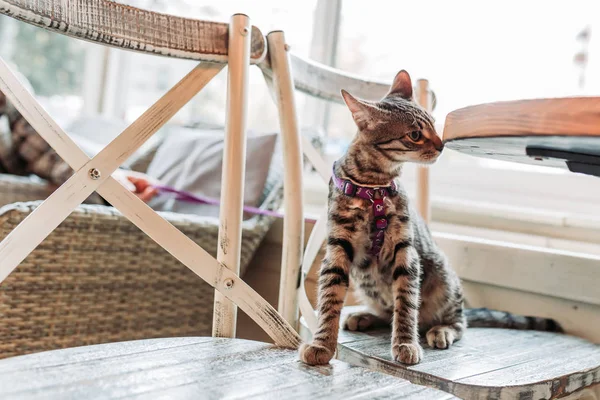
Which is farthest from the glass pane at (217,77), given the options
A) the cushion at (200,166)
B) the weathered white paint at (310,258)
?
the weathered white paint at (310,258)

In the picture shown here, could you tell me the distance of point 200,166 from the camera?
1.74m

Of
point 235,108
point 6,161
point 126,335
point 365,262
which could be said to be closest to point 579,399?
point 365,262

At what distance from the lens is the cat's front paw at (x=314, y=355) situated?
27.6 inches

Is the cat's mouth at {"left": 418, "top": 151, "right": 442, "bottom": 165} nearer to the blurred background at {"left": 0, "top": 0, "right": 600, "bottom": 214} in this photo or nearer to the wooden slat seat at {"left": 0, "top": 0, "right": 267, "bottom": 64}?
the blurred background at {"left": 0, "top": 0, "right": 600, "bottom": 214}

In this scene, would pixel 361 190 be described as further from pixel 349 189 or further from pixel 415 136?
pixel 415 136

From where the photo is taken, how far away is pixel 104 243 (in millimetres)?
1270

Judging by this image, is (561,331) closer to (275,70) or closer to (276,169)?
(275,70)

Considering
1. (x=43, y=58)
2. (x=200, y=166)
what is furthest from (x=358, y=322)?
(x=43, y=58)

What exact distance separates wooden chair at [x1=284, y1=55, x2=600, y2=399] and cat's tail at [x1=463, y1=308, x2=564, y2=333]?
4cm

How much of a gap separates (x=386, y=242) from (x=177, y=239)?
0.31 m

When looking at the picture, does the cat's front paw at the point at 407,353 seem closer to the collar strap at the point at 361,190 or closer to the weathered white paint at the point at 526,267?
the collar strap at the point at 361,190

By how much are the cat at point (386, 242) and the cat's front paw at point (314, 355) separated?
45mm

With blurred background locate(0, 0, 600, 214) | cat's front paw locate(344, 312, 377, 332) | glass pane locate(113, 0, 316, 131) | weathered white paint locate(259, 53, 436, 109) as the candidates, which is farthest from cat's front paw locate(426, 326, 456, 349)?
glass pane locate(113, 0, 316, 131)

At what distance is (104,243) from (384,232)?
70 cm
